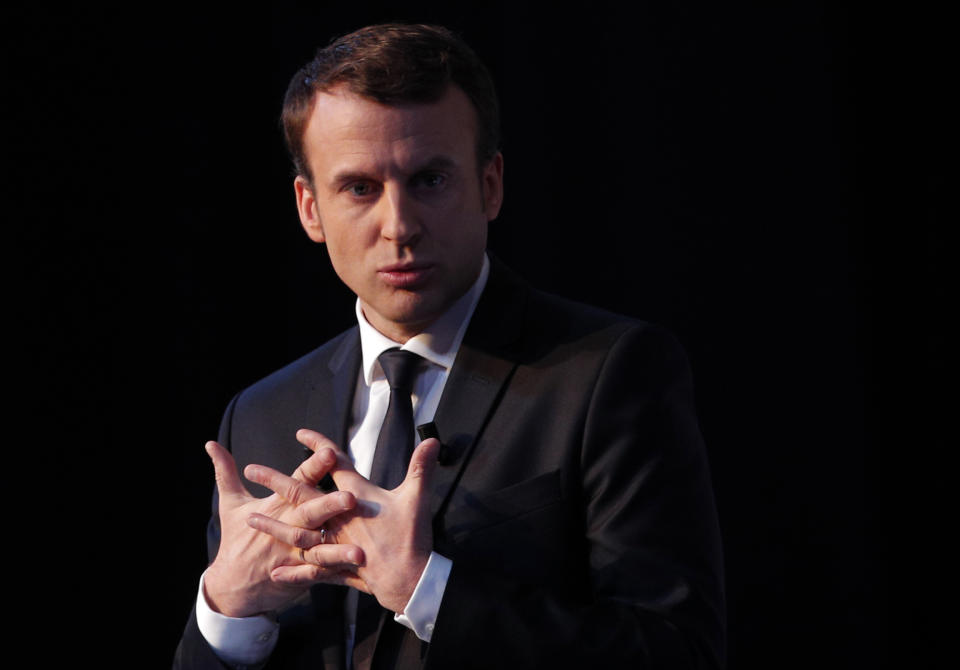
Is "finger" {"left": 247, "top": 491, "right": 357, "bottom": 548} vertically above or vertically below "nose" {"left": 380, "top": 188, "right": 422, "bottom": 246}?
below

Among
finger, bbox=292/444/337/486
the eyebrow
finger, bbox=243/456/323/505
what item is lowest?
finger, bbox=243/456/323/505

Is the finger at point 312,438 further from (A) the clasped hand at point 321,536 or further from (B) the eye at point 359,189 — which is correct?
(B) the eye at point 359,189

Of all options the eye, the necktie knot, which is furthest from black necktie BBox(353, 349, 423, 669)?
the eye

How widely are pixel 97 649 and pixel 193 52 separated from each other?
1567mm

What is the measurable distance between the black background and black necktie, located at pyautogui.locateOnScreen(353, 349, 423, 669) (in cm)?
118

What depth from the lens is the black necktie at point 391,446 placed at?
172 cm

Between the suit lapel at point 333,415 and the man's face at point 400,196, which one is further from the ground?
the man's face at point 400,196

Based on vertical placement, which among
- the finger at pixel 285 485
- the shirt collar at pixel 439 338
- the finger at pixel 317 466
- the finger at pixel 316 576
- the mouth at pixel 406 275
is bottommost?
the finger at pixel 316 576

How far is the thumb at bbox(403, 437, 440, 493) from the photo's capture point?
1592mm

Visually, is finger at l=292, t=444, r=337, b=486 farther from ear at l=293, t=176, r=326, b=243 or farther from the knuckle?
ear at l=293, t=176, r=326, b=243

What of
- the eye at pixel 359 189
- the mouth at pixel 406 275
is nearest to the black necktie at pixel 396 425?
the mouth at pixel 406 275

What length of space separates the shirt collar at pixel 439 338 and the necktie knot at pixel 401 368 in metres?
0.02

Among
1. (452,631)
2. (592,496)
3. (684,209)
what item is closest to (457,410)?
(592,496)

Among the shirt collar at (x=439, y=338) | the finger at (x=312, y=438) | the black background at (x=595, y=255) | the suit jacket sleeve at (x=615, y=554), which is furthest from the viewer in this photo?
the black background at (x=595, y=255)
